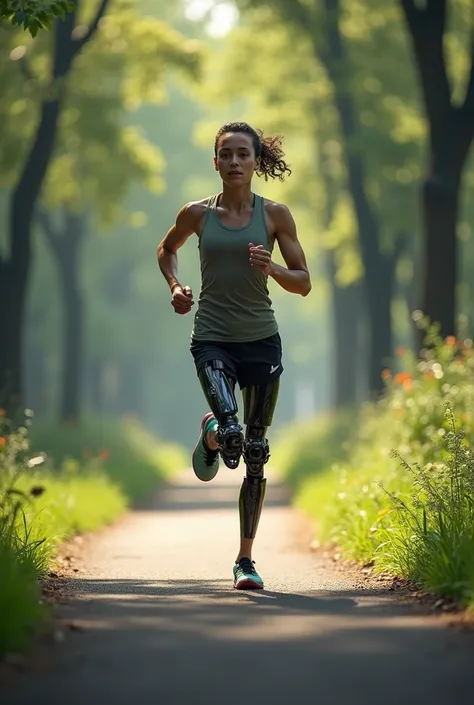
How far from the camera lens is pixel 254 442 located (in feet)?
26.3

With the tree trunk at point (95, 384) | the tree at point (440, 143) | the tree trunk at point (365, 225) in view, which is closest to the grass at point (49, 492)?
the tree at point (440, 143)

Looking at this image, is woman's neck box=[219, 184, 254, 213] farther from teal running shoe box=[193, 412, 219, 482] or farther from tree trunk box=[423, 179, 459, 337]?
tree trunk box=[423, 179, 459, 337]

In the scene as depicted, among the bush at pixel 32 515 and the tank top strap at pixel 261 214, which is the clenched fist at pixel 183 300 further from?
the bush at pixel 32 515

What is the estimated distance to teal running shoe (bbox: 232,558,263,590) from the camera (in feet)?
26.2

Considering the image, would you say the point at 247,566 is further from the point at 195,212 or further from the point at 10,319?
the point at 10,319

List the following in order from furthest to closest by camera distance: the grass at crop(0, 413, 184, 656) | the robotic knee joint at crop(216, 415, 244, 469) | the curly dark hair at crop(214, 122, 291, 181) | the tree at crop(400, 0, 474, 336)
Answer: the tree at crop(400, 0, 474, 336), the curly dark hair at crop(214, 122, 291, 181), the robotic knee joint at crop(216, 415, 244, 469), the grass at crop(0, 413, 184, 656)

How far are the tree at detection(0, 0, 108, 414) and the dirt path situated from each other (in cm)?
1060

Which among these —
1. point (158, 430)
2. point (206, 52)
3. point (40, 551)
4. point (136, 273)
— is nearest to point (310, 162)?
point (206, 52)

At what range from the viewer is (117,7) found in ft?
77.8

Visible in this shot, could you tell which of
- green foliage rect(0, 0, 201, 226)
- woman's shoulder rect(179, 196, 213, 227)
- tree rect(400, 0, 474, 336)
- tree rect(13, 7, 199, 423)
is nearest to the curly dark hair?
woman's shoulder rect(179, 196, 213, 227)

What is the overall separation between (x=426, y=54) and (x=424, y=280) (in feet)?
8.44

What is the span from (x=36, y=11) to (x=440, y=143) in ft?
26.0

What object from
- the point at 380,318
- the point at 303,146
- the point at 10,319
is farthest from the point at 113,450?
the point at 303,146

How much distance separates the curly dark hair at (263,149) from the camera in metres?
8.19
